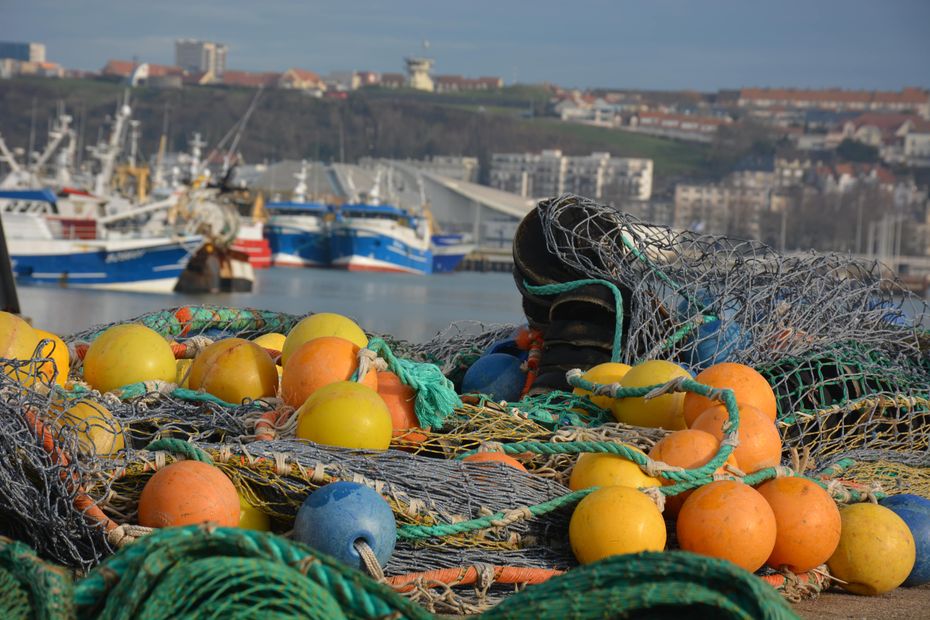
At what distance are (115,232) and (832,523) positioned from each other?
5126 centimetres

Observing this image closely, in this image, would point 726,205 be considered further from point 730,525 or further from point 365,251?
point 730,525

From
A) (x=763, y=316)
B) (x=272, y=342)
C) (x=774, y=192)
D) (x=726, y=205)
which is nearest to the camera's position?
(x=272, y=342)

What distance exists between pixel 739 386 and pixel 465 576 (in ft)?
4.52

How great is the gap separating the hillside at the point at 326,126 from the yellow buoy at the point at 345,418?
129 metres

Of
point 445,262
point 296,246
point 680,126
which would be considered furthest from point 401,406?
point 680,126

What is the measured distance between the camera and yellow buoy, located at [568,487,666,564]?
376 centimetres

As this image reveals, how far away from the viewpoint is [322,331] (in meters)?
4.92

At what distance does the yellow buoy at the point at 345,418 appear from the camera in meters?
4.07

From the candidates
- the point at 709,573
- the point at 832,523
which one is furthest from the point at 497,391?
the point at 709,573

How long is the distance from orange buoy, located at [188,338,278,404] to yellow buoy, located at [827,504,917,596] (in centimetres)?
204

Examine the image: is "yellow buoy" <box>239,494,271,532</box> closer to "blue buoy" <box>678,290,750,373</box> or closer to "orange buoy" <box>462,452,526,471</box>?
"orange buoy" <box>462,452,526,471</box>

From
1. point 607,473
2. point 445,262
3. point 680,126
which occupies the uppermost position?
point 680,126

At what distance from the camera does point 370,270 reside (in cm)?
7950

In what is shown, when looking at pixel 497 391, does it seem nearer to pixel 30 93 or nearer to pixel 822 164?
pixel 30 93
